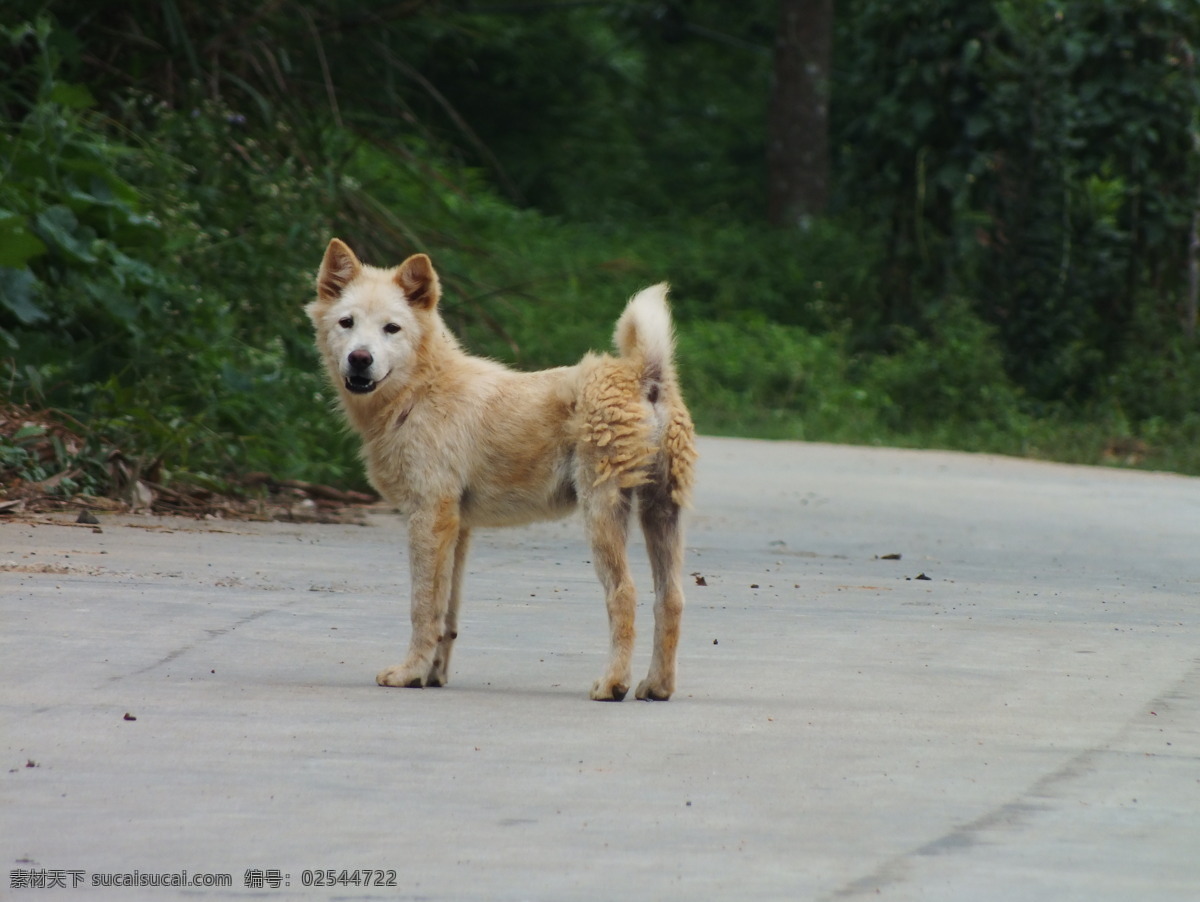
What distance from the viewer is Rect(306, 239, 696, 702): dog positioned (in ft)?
19.6

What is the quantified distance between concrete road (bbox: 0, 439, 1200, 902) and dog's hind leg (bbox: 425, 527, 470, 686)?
0.09 m

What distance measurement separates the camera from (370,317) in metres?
6.52

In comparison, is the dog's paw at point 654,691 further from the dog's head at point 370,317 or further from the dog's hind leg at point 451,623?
the dog's head at point 370,317

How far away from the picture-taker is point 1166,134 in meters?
19.9

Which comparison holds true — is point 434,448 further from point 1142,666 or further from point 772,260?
point 772,260

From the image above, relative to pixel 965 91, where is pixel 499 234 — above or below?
below

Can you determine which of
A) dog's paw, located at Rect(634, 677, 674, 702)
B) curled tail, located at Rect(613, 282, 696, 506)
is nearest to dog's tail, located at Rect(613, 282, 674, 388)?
curled tail, located at Rect(613, 282, 696, 506)

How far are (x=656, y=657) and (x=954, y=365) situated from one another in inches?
542

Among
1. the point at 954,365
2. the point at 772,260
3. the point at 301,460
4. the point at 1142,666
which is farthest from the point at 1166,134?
the point at 1142,666

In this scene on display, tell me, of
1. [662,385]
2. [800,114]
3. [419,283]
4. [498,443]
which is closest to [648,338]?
[662,385]

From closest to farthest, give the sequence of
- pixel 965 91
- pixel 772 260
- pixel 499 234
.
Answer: pixel 965 91 → pixel 499 234 → pixel 772 260

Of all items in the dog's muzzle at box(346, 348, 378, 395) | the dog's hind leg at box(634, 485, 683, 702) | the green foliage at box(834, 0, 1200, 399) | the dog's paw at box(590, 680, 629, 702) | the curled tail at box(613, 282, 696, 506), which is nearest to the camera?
the dog's paw at box(590, 680, 629, 702)

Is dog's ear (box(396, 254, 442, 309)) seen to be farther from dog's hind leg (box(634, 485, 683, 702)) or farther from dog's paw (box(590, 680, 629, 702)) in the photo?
dog's paw (box(590, 680, 629, 702))

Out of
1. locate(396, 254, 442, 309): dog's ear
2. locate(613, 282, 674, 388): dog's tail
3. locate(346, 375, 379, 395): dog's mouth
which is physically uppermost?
locate(396, 254, 442, 309): dog's ear
